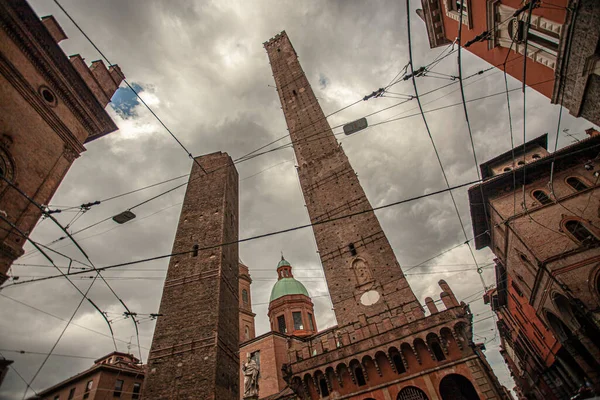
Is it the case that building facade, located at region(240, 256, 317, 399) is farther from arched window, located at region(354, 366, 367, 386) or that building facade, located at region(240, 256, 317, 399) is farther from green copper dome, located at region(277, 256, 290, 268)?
arched window, located at region(354, 366, 367, 386)

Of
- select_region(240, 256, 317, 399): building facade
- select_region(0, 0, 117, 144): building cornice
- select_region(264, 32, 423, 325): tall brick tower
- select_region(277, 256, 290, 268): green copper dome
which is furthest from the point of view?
select_region(277, 256, 290, 268): green copper dome

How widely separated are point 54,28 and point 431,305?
1893cm

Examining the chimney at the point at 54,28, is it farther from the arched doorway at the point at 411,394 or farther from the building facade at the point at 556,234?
the arched doorway at the point at 411,394

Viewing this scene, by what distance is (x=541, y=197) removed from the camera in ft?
46.8

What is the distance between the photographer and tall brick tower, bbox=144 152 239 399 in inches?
437

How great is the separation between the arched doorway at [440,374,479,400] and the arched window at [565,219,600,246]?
7.57m

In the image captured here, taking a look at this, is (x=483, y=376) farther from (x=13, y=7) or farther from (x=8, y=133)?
(x=13, y=7)

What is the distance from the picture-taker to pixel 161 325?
12633 millimetres

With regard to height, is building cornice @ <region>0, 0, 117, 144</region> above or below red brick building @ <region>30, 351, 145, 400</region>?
above

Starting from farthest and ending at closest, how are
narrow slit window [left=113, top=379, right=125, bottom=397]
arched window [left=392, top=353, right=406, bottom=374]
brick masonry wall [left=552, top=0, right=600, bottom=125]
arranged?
narrow slit window [left=113, top=379, right=125, bottom=397] → arched window [left=392, top=353, right=406, bottom=374] → brick masonry wall [left=552, top=0, right=600, bottom=125]

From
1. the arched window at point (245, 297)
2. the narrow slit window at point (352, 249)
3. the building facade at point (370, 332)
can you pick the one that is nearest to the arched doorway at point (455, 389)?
the building facade at point (370, 332)

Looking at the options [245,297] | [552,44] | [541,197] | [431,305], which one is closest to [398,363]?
[431,305]

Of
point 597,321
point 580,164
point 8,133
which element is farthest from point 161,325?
point 580,164

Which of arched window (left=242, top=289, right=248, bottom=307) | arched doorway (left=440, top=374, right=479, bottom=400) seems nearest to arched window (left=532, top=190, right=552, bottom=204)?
arched doorway (left=440, top=374, right=479, bottom=400)
